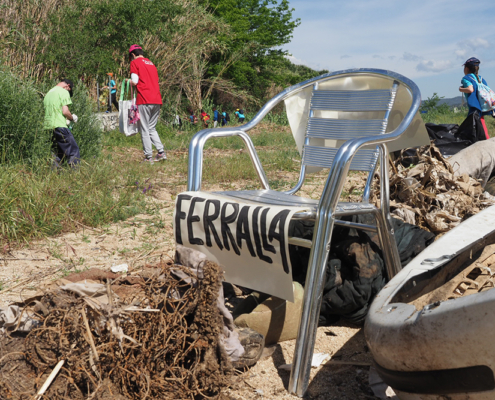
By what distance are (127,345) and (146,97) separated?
5.68 m

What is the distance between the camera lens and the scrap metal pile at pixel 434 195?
3160 millimetres

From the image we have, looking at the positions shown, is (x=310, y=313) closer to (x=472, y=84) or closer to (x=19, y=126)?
(x=19, y=126)

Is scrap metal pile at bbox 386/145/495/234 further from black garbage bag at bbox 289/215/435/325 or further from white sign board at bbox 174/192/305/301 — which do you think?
white sign board at bbox 174/192/305/301

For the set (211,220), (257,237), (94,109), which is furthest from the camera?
(94,109)

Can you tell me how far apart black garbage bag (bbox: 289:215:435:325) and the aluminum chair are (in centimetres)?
12

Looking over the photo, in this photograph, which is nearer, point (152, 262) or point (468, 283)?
point (468, 283)

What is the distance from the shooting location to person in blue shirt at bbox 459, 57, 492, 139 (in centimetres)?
579

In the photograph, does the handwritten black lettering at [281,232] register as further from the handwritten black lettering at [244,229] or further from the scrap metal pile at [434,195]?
the scrap metal pile at [434,195]

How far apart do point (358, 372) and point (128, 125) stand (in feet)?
18.6

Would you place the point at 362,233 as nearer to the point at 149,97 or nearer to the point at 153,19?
the point at 149,97

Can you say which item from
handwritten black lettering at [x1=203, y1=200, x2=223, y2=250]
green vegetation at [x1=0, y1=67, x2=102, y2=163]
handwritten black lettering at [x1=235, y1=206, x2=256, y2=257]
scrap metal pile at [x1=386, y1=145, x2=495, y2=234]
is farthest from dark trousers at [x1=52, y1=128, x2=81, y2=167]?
handwritten black lettering at [x1=235, y1=206, x2=256, y2=257]

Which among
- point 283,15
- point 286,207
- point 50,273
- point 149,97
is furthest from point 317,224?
point 283,15

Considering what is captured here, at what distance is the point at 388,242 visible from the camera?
215cm

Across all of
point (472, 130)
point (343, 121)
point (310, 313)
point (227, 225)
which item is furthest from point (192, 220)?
point (472, 130)
